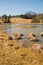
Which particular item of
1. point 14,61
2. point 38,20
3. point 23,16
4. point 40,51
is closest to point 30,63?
point 14,61

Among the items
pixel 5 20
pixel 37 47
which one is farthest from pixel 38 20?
pixel 37 47

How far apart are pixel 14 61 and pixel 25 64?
0.96m

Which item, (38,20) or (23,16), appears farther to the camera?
(23,16)

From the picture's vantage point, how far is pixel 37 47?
16.0 m

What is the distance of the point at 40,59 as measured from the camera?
12711 mm

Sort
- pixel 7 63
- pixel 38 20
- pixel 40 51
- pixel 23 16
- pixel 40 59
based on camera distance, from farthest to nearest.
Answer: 1. pixel 23 16
2. pixel 38 20
3. pixel 40 51
4. pixel 40 59
5. pixel 7 63

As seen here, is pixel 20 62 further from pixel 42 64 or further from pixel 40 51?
pixel 40 51

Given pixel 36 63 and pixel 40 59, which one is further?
pixel 40 59

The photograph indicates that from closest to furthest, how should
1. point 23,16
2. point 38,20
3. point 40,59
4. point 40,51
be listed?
point 40,59
point 40,51
point 38,20
point 23,16

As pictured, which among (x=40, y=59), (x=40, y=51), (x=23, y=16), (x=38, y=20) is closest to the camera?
(x=40, y=59)

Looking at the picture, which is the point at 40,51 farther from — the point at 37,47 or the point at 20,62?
the point at 20,62

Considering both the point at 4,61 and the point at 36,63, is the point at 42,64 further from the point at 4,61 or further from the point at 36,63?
the point at 4,61

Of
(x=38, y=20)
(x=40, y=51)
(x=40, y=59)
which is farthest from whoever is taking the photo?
(x=38, y=20)

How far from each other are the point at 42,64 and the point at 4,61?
9.05 ft
